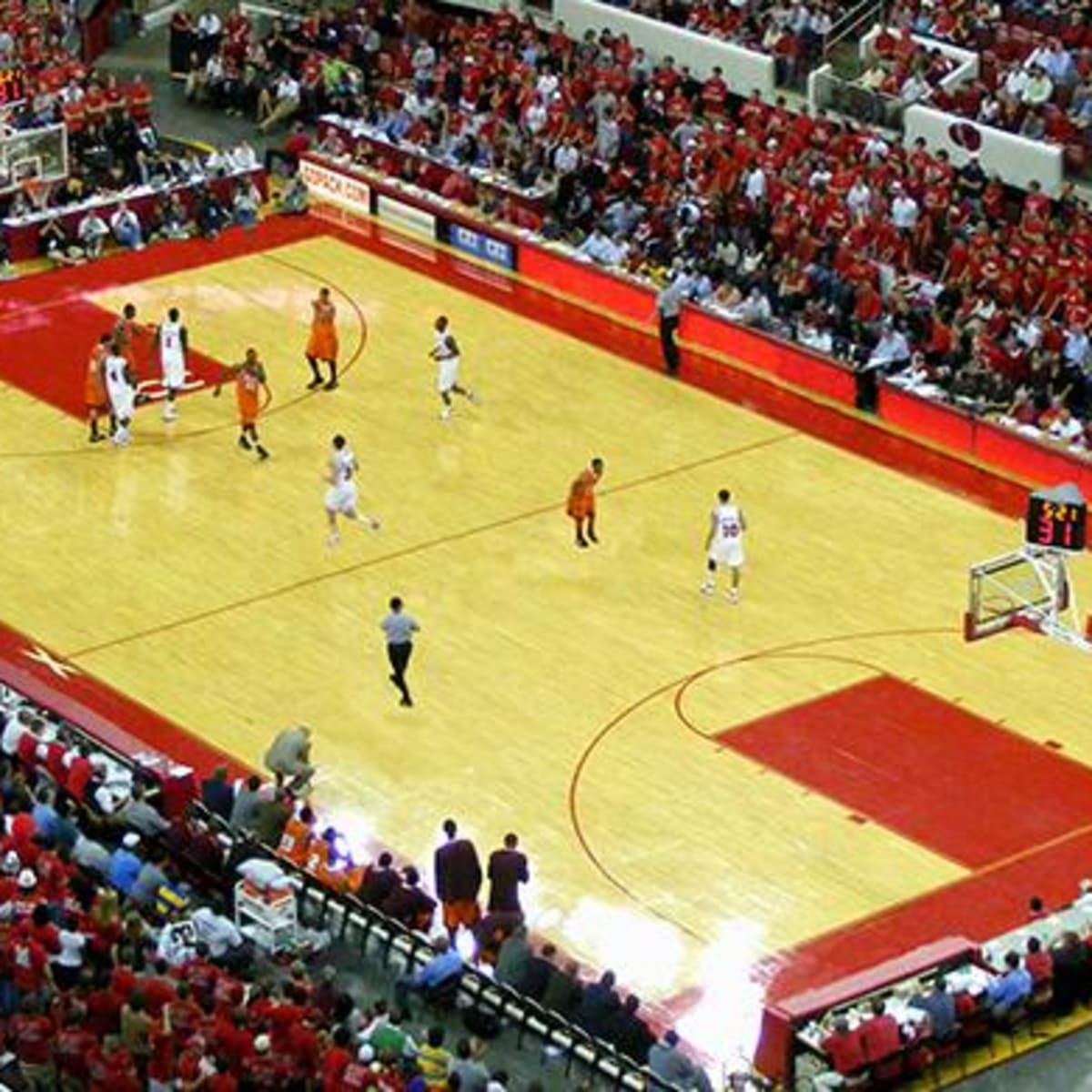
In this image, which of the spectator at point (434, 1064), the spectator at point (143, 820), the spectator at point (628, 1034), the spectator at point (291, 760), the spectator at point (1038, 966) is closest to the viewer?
the spectator at point (434, 1064)

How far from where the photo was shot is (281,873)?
37.6m

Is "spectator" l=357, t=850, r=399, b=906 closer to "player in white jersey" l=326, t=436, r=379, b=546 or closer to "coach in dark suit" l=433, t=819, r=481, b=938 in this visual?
"coach in dark suit" l=433, t=819, r=481, b=938

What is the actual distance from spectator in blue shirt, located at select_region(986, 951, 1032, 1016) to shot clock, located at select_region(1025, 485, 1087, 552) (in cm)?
423

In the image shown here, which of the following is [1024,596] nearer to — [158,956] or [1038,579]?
[1038,579]

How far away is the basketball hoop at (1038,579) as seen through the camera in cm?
3766

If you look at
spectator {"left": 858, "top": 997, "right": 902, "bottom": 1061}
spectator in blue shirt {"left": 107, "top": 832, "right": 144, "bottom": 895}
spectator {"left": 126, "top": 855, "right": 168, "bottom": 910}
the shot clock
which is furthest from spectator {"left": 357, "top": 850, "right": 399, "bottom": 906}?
the shot clock

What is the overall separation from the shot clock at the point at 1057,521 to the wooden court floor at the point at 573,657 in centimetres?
443

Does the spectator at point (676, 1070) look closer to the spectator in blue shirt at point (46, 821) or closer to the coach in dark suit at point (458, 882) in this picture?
the coach in dark suit at point (458, 882)

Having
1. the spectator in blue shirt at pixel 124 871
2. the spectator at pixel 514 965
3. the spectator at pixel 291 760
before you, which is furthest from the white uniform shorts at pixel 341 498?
the spectator at pixel 514 965

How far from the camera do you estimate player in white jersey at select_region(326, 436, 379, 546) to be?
153ft

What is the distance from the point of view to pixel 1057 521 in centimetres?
3762

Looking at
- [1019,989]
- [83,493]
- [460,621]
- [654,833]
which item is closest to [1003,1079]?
[1019,989]

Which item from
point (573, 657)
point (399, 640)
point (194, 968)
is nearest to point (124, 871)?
point (194, 968)

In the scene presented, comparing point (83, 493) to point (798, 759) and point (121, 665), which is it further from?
point (798, 759)
